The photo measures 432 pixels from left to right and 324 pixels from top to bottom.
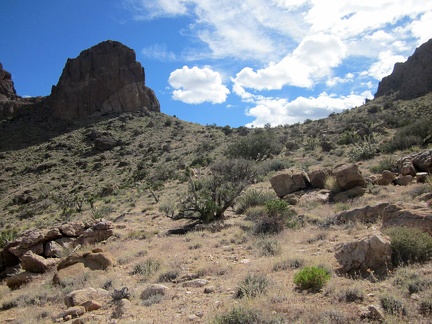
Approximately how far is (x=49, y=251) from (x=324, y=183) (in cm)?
1216

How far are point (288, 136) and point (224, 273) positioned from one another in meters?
40.1

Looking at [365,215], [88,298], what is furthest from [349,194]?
[88,298]

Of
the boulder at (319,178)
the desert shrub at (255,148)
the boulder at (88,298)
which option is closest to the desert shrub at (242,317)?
the boulder at (88,298)

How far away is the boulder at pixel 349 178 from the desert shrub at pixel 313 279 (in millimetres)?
9184

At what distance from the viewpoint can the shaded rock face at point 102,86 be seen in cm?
7069

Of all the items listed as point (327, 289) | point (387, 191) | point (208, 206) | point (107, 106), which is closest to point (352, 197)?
point (387, 191)

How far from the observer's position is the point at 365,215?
32.0 feet

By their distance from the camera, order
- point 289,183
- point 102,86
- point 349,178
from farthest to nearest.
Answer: point 102,86
point 289,183
point 349,178

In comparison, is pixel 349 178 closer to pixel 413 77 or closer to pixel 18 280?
pixel 18 280

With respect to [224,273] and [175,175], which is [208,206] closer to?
[224,273]

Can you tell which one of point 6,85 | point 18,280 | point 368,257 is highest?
point 6,85

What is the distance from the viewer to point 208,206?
1532 centimetres

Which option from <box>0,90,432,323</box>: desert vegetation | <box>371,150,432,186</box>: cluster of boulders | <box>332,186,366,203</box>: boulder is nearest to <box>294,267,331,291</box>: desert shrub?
<box>0,90,432,323</box>: desert vegetation

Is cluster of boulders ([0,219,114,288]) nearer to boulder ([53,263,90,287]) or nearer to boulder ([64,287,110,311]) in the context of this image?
boulder ([53,263,90,287])
